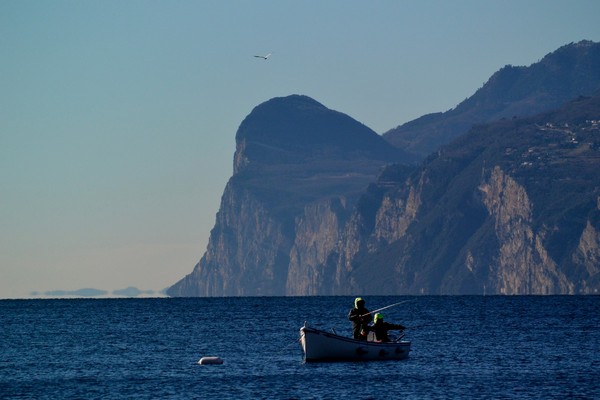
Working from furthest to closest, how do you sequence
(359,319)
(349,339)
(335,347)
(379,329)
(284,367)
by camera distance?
(379,329)
(359,319)
(335,347)
(349,339)
(284,367)

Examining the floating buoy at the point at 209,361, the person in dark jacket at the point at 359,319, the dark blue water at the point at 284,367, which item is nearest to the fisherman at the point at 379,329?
the person in dark jacket at the point at 359,319

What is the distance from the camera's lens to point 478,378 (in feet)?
316

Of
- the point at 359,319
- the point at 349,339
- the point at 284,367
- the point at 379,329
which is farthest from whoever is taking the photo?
the point at 379,329

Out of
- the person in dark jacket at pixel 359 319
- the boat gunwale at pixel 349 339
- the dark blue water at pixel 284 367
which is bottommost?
the dark blue water at pixel 284 367

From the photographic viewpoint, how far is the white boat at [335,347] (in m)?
107

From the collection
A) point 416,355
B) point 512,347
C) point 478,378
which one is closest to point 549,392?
point 478,378

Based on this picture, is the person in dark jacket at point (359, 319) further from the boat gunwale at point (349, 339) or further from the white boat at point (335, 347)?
the white boat at point (335, 347)

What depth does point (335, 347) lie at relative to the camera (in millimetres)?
107688

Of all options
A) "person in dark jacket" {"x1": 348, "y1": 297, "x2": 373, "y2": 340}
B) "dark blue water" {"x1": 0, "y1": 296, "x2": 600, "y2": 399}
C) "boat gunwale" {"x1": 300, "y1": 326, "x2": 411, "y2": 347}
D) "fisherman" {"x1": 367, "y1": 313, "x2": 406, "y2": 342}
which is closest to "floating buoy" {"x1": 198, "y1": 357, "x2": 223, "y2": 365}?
"dark blue water" {"x1": 0, "y1": 296, "x2": 600, "y2": 399}

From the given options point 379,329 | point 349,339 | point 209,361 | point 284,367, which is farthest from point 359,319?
point 209,361

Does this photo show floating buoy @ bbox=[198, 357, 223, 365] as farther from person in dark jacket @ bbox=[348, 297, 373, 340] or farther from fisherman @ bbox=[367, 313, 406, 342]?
fisherman @ bbox=[367, 313, 406, 342]

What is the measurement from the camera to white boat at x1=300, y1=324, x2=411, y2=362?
10725 cm

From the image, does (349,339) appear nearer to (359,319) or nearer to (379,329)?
(359,319)

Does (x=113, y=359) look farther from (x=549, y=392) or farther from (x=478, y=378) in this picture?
(x=549, y=392)
